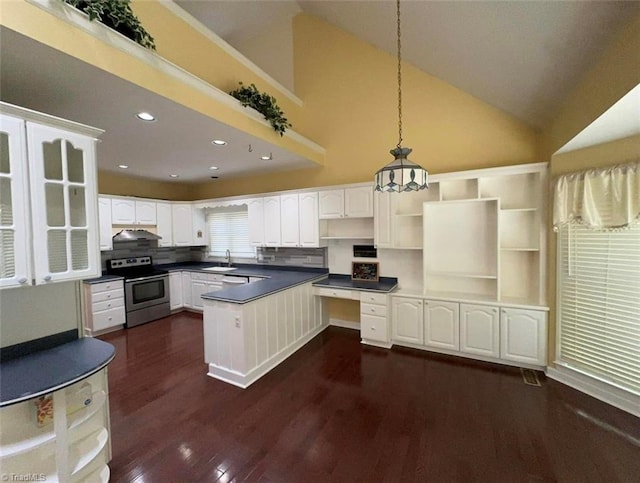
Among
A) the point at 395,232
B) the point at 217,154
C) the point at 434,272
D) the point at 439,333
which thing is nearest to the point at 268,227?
the point at 217,154

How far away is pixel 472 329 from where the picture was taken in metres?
3.24

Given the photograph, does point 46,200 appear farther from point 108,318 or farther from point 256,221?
point 108,318

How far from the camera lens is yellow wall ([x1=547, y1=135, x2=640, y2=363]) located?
2297mm

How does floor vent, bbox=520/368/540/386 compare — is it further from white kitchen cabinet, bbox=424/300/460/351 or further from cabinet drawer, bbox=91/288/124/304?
cabinet drawer, bbox=91/288/124/304

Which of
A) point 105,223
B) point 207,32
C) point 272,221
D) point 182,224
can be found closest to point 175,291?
point 182,224

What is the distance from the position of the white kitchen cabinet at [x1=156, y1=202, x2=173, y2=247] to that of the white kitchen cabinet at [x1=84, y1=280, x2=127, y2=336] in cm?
119

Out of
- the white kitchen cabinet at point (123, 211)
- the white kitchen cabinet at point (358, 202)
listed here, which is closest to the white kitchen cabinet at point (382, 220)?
the white kitchen cabinet at point (358, 202)

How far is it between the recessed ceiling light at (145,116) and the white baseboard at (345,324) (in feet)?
12.0

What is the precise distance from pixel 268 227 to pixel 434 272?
2750mm

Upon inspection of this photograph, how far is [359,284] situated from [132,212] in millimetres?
4179

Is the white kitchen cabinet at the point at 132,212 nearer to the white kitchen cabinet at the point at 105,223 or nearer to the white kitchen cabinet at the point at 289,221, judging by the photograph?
the white kitchen cabinet at the point at 105,223

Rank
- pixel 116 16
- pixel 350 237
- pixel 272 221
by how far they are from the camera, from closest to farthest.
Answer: pixel 116 16 < pixel 350 237 < pixel 272 221

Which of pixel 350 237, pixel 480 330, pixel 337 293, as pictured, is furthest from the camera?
pixel 350 237

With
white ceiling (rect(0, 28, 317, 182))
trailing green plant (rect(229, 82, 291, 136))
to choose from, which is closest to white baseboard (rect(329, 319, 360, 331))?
white ceiling (rect(0, 28, 317, 182))
